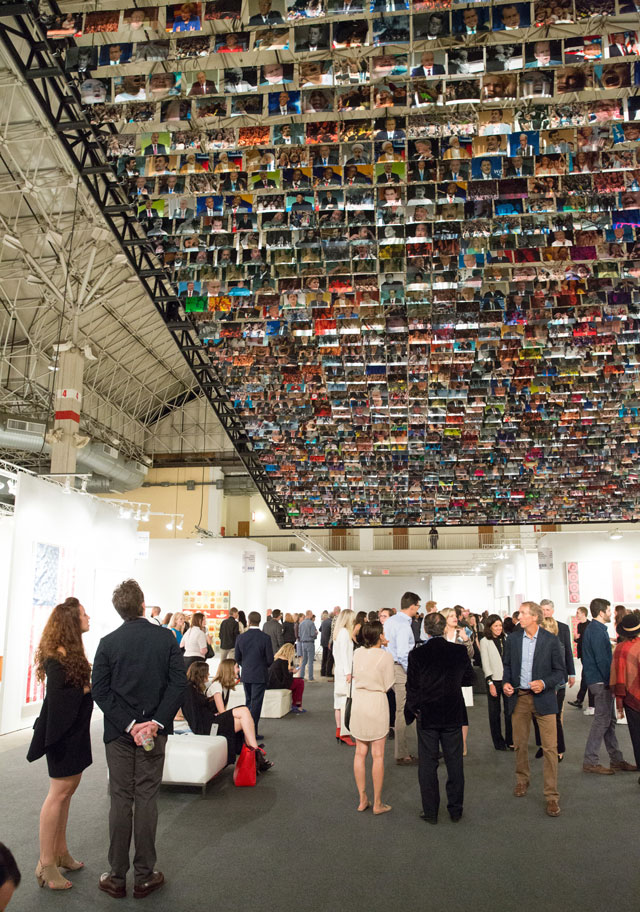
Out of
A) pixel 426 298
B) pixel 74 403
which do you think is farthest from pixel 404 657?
pixel 74 403

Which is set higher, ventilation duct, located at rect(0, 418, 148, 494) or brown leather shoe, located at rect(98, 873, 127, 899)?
ventilation duct, located at rect(0, 418, 148, 494)

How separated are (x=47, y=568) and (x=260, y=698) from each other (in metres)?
3.93

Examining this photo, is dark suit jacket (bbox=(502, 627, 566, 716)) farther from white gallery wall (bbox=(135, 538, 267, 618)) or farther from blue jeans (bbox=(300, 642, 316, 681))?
white gallery wall (bbox=(135, 538, 267, 618))

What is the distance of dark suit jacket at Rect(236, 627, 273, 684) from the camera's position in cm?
728

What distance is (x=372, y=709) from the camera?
15.8ft

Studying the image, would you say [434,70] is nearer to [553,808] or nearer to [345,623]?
[553,808]

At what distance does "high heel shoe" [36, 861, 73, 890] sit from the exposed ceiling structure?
5027 mm

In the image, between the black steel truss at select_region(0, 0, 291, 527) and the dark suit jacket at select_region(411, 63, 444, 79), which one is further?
the black steel truss at select_region(0, 0, 291, 527)

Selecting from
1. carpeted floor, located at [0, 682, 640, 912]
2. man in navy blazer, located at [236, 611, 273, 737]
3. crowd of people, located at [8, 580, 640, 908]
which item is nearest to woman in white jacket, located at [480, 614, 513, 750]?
crowd of people, located at [8, 580, 640, 908]

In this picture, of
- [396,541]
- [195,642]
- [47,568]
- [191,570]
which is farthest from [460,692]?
[396,541]

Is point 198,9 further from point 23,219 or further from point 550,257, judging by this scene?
point 23,219

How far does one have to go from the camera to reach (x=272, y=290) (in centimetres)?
778

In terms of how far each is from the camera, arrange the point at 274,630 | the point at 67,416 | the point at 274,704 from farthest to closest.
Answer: the point at 67,416, the point at 274,630, the point at 274,704

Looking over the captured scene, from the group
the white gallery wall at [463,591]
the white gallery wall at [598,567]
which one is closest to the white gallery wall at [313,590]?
the white gallery wall at [463,591]
